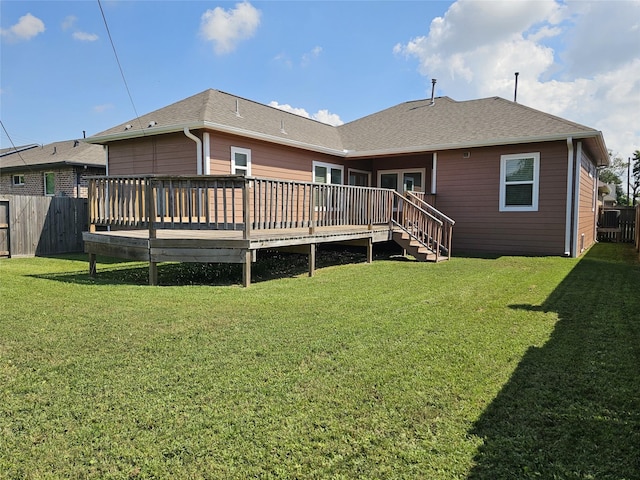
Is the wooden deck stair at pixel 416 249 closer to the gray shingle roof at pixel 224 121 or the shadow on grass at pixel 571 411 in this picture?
the gray shingle roof at pixel 224 121

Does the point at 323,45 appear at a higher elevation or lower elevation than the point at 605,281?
higher

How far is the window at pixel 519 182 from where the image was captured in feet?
36.4

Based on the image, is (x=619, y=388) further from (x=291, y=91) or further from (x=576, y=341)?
(x=291, y=91)

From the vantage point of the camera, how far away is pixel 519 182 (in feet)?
37.2

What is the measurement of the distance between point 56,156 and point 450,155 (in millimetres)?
16892

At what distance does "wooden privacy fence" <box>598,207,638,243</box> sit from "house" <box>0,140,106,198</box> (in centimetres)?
2178

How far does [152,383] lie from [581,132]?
10743 millimetres

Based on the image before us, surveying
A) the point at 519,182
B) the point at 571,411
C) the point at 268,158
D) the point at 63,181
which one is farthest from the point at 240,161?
the point at 63,181

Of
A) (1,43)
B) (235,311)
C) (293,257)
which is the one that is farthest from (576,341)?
(1,43)

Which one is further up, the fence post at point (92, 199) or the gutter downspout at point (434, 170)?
the gutter downspout at point (434, 170)

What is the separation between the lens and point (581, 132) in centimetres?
998

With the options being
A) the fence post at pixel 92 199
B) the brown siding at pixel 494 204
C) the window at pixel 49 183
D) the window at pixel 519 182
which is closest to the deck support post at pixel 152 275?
the fence post at pixel 92 199

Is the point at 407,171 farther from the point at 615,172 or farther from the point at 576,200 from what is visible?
the point at 615,172

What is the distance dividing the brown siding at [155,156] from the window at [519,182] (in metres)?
8.09
